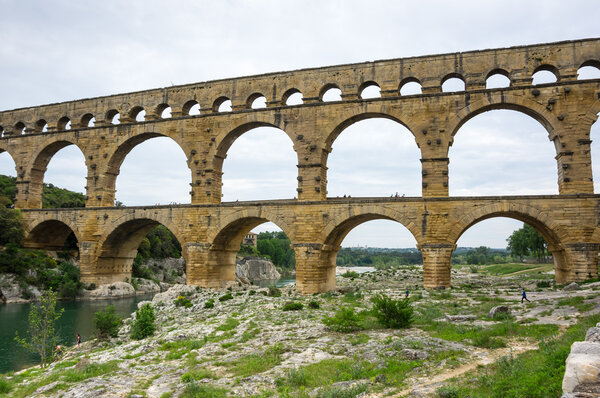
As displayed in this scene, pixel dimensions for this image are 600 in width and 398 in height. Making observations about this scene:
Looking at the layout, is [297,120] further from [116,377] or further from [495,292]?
[116,377]

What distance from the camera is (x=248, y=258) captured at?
63031mm

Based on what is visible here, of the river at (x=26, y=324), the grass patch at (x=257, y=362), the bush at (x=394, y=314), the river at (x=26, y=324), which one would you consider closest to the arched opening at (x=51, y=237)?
the river at (x=26, y=324)

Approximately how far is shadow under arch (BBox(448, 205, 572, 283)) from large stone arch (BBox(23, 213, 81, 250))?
75.9ft

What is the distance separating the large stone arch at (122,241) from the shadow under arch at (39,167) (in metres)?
7.66

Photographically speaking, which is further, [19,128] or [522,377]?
[19,128]

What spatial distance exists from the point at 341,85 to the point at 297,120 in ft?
10.1

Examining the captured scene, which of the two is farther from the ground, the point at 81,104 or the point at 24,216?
the point at 81,104

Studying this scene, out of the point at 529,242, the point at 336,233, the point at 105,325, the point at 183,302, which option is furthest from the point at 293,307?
the point at 529,242

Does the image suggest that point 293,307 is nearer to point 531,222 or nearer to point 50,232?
point 531,222

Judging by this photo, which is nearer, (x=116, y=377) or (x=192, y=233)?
(x=116, y=377)

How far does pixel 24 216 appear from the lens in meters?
29.4

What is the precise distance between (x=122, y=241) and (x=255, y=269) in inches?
1425

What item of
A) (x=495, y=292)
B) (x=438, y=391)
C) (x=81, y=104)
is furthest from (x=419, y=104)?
(x=81, y=104)

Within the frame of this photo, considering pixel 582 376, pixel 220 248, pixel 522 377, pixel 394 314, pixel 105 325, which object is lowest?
pixel 105 325
